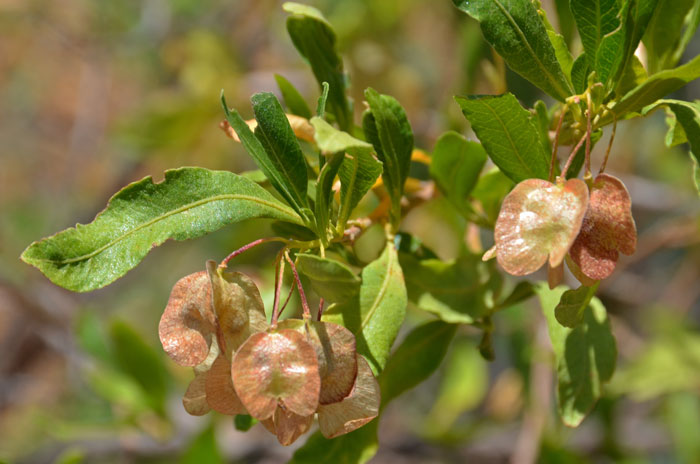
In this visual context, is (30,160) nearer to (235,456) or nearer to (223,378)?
(235,456)

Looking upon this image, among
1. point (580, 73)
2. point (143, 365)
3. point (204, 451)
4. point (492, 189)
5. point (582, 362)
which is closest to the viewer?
point (580, 73)

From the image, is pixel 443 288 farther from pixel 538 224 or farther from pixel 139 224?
pixel 139 224

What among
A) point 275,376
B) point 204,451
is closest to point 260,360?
point 275,376

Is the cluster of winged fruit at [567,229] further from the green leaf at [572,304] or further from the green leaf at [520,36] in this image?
the green leaf at [520,36]

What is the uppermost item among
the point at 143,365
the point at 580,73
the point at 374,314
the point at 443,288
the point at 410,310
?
the point at 580,73

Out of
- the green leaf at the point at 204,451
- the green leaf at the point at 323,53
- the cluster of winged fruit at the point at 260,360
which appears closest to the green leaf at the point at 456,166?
the green leaf at the point at 323,53
